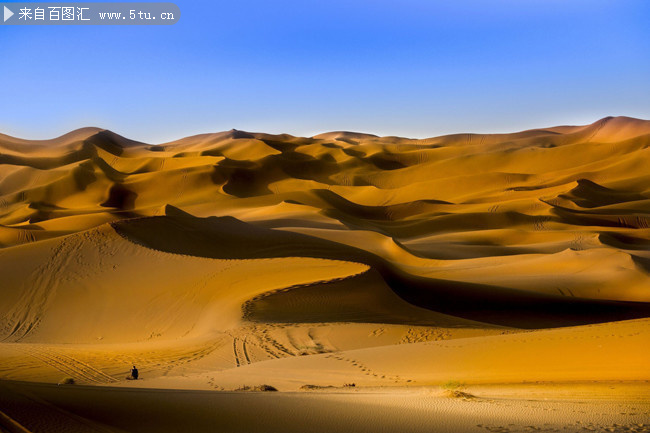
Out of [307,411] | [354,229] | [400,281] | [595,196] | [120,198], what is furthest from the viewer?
[120,198]

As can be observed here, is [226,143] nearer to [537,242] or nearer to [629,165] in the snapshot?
[629,165]

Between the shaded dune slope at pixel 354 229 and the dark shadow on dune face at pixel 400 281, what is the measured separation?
0.07m

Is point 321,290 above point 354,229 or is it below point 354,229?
below

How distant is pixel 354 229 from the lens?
35812mm

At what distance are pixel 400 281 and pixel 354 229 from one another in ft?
52.0

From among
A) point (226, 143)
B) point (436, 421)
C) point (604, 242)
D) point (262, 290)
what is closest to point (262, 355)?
point (262, 290)

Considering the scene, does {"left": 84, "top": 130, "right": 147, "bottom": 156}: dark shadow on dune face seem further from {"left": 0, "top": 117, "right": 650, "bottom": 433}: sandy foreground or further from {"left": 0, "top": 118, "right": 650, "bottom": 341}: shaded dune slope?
{"left": 0, "top": 117, "right": 650, "bottom": 433}: sandy foreground

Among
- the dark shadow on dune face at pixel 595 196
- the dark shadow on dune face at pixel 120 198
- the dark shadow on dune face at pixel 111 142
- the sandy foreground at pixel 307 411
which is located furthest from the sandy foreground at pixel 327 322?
the dark shadow on dune face at pixel 111 142

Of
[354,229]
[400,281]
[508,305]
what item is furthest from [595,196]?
[400,281]

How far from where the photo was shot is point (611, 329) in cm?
991

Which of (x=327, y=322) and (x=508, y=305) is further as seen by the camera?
(x=508, y=305)

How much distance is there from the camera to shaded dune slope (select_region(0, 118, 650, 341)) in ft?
56.7

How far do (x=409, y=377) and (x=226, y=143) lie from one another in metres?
89.7

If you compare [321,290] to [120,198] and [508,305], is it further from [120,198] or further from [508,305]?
[120,198]
